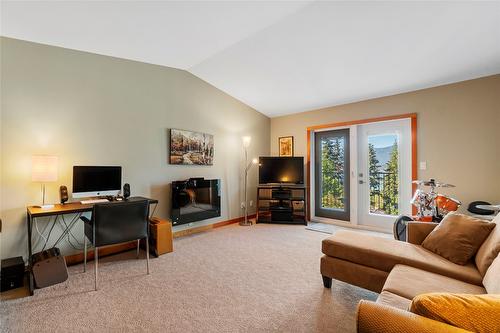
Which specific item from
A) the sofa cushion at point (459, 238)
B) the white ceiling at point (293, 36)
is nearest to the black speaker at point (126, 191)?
the white ceiling at point (293, 36)

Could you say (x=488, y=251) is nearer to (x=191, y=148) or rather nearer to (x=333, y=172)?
(x=333, y=172)

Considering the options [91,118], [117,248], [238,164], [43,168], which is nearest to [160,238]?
[117,248]

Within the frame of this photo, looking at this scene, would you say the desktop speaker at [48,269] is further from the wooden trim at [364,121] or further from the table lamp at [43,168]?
the wooden trim at [364,121]

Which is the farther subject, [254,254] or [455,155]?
[455,155]

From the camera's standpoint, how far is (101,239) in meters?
2.24

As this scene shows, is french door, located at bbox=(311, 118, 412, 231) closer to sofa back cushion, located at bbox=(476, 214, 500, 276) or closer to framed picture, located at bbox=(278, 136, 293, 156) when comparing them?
framed picture, located at bbox=(278, 136, 293, 156)

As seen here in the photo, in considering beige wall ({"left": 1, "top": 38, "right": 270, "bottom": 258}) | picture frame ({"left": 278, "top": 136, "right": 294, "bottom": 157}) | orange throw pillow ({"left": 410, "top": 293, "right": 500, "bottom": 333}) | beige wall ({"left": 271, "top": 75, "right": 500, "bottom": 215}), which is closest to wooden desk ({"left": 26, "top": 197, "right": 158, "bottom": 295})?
beige wall ({"left": 1, "top": 38, "right": 270, "bottom": 258})

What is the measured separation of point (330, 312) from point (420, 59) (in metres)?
3.02

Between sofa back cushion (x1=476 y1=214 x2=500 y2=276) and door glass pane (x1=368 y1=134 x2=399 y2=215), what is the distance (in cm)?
230

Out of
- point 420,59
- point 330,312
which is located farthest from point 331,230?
point 420,59

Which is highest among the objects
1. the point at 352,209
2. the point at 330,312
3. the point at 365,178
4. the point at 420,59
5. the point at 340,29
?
the point at 340,29

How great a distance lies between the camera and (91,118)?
116 inches

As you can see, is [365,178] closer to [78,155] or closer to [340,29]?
[340,29]

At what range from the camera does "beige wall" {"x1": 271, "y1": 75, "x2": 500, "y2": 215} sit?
306 centimetres
